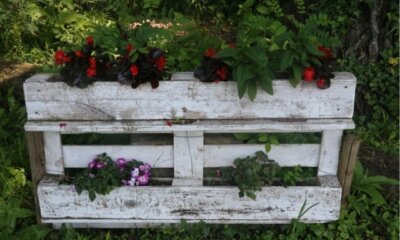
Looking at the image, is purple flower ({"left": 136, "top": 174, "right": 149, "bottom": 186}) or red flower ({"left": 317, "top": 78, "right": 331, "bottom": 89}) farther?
purple flower ({"left": 136, "top": 174, "right": 149, "bottom": 186})

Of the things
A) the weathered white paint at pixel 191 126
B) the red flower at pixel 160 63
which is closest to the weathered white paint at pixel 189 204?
the weathered white paint at pixel 191 126

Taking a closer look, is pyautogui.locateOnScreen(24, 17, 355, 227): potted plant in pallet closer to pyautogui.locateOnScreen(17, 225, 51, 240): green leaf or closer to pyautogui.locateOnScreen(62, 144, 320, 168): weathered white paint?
pyautogui.locateOnScreen(62, 144, 320, 168): weathered white paint

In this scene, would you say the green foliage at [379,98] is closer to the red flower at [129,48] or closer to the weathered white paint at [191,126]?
the weathered white paint at [191,126]

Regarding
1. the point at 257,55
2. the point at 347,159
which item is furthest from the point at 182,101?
the point at 347,159

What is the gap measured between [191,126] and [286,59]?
0.69 meters

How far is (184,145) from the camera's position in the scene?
310 cm

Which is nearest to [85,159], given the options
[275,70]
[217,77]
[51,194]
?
[51,194]

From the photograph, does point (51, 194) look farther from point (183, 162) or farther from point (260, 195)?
point (260, 195)

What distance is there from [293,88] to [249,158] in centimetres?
56

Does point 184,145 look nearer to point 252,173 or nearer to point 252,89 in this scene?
point 252,173

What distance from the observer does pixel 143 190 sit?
Answer: 3.15 m

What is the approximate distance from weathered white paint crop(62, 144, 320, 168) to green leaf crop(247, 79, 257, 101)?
1.60 ft

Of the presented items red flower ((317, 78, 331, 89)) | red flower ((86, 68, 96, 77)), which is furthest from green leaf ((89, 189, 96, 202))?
red flower ((317, 78, 331, 89))

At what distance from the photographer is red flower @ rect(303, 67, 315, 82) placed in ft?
9.12
